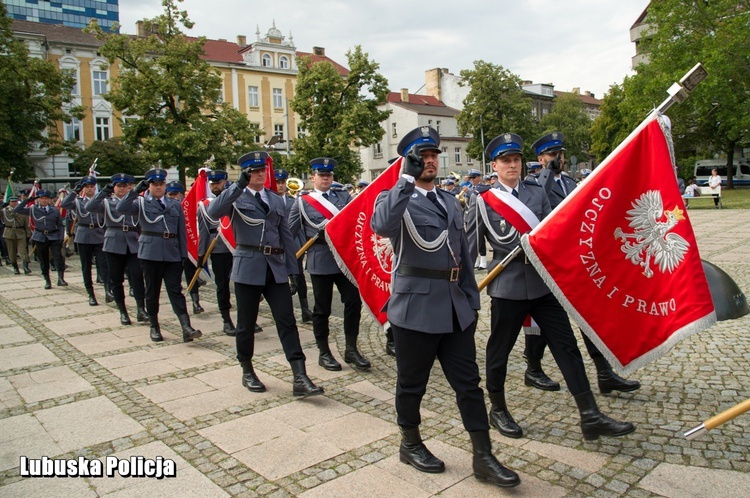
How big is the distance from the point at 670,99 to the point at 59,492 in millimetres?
4680

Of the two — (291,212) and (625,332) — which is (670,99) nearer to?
(625,332)

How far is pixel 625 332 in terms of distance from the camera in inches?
162

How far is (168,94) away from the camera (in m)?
32.6

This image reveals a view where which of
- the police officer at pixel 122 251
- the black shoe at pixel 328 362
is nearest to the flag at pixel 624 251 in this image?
the black shoe at pixel 328 362

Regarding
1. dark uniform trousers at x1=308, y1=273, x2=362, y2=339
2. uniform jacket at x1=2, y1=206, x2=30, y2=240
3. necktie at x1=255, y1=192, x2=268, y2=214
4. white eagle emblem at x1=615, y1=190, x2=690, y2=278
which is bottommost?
dark uniform trousers at x1=308, y1=273, x2=362, y2=339

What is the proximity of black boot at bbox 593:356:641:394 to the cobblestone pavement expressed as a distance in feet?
0.25

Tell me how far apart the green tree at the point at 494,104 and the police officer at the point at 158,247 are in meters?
52.4

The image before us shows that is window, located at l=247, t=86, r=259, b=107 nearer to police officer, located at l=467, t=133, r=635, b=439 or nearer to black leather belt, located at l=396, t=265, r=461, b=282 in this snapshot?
police officer, located at l=467, t=133, r=635, b=439

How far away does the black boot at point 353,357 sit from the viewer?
20.4 feet

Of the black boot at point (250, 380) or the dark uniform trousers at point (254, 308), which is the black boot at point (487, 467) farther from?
the black boot at point (250, 380)

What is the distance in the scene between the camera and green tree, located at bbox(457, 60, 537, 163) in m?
58.7

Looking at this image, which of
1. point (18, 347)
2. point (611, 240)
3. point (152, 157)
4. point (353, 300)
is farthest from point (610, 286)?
point (152, 157)

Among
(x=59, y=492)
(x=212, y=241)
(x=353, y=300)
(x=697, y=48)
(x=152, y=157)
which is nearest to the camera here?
(x=59, y=492)

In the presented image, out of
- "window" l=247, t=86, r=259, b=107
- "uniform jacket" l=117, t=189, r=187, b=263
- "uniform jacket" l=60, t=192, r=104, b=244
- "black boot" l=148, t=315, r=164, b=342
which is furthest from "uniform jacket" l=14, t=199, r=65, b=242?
"window" l=247, t=86, r=259, b=107
